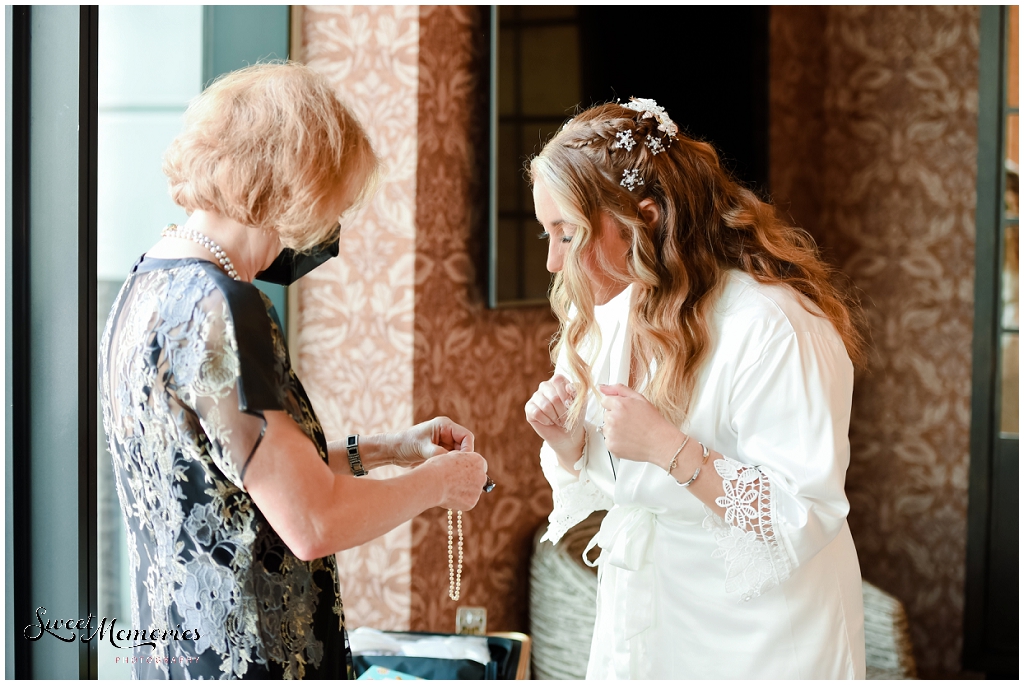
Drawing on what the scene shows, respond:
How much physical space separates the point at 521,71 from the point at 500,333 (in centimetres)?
75

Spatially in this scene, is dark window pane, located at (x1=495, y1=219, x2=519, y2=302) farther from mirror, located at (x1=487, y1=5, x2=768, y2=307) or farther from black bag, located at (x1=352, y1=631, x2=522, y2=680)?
black bag, located at (x1=352, y1=631, x2=522, y2=680)

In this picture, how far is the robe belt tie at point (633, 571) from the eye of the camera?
4.99ft

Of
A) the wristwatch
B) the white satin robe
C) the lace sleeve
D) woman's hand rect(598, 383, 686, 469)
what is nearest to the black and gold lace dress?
the lace sleeve

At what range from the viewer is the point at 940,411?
137 inches

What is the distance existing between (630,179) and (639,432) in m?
0.44

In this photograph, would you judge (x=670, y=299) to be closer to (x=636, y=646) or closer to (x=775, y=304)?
(x=775, y=304)

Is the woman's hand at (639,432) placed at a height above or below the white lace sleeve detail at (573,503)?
above

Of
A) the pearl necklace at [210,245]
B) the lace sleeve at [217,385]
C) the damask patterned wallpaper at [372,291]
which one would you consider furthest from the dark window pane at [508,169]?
the lace sleeve at [217,385]

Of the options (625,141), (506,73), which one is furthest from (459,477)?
(506,73)

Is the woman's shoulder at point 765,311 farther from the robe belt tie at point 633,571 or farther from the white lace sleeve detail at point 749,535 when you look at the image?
the robe belt tie at point 633,571

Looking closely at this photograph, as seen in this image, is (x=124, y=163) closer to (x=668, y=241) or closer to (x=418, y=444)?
(x=418, y=444)

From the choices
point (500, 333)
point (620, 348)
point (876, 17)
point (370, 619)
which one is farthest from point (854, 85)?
point (370, 619)

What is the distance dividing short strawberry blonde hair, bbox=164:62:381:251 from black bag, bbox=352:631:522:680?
1.05 meters

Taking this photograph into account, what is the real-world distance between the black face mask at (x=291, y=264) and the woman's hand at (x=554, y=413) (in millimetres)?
456
